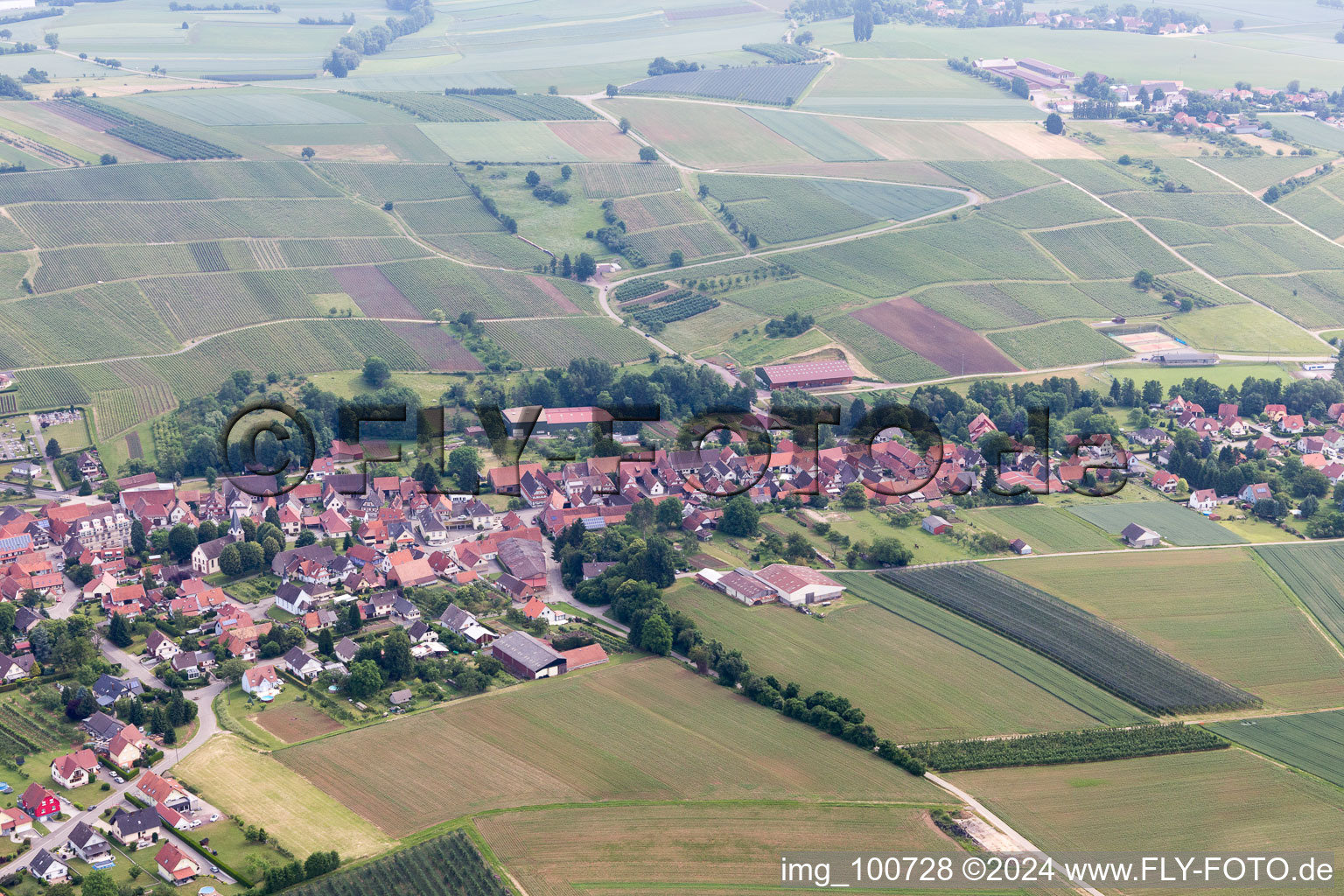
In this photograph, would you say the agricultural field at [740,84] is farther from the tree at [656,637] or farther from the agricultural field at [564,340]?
the tree at [656,637]

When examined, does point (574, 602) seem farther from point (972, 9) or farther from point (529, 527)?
point (972, 9)

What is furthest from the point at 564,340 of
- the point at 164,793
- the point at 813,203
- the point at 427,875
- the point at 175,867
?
the point at 175,867

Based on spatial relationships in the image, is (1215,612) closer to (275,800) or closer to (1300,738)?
(1300,738)

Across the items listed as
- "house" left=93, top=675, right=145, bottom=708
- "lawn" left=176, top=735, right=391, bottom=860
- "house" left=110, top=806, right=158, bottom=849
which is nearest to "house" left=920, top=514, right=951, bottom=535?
"lawn" left=176, top=735, right=391, bottom=860

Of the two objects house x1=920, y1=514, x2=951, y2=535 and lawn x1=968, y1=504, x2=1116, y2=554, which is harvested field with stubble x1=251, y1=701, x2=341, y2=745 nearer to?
house x1=920, y1=514, x2=951, y2=535

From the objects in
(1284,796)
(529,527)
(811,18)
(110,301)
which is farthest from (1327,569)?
(811,18)

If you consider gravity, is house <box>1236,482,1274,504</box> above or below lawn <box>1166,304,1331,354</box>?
below

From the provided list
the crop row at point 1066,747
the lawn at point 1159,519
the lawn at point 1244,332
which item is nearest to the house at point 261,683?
the crop row at point 1066,747
